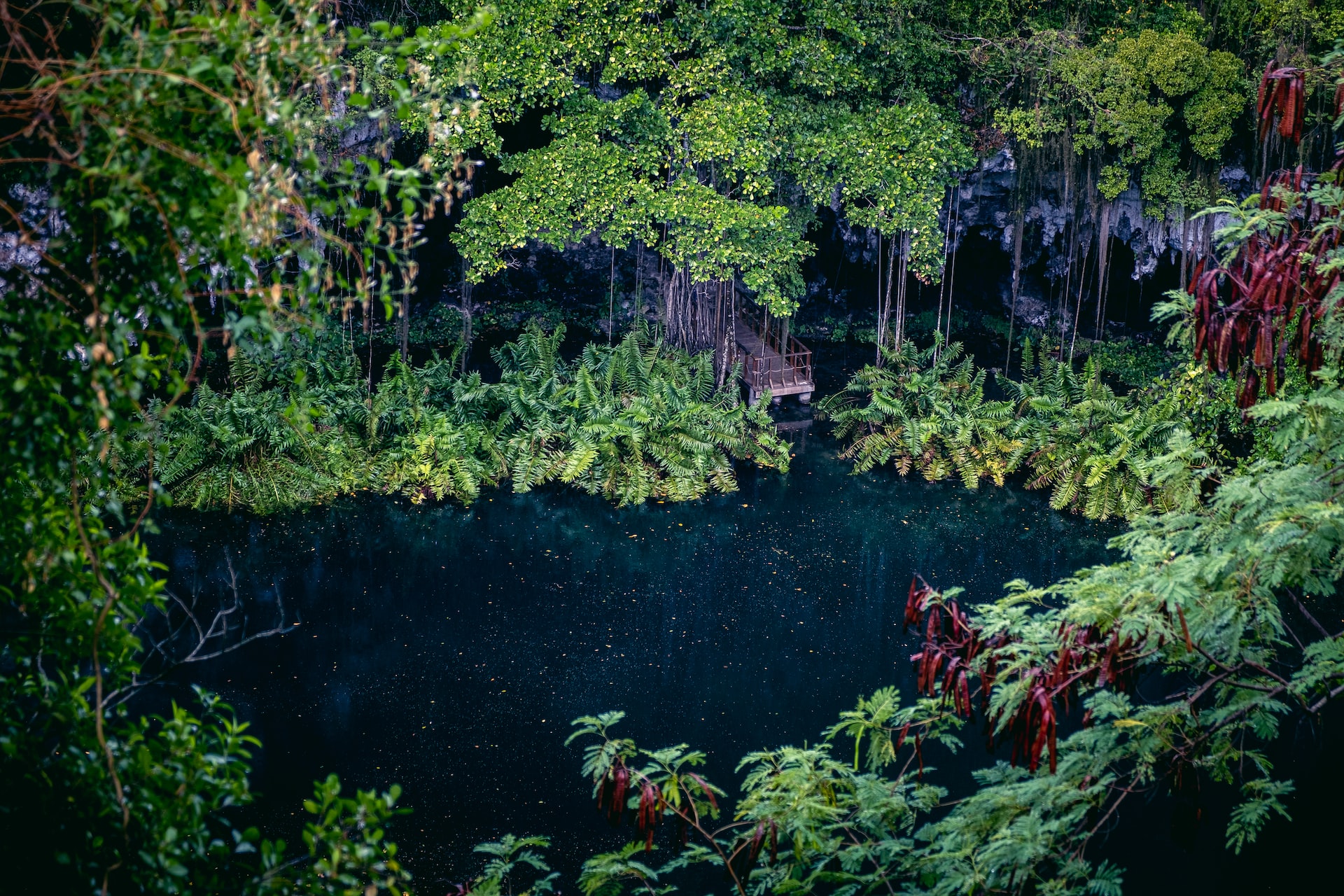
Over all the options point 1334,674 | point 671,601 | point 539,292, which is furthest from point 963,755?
point 539,292

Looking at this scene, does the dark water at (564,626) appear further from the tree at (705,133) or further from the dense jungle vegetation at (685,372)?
the tree at (705,133)

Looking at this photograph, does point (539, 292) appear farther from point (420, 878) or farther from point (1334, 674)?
point (1334, 674)

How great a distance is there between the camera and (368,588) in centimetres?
1172

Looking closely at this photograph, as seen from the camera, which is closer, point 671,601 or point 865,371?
point 671,601

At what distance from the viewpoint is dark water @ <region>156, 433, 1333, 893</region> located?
869 centimetres

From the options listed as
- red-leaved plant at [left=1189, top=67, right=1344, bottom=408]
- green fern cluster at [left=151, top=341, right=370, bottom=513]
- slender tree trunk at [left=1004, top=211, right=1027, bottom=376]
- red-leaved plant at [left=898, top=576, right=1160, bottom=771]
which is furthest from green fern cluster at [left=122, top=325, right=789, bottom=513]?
red-leaved plant at [left=1189, top=67, right=1344, bottom=408]

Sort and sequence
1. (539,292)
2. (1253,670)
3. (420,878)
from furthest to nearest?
1. (539,292)
2. (420,878)
3. (1253,670)

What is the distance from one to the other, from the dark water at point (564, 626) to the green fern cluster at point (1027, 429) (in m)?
0.38

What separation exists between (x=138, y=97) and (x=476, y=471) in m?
11.0

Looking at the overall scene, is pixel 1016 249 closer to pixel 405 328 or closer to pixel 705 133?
pixel 705 133

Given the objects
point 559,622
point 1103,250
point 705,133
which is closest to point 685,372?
point 705,133

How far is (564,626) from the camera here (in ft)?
36.4

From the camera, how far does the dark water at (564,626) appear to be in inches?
342

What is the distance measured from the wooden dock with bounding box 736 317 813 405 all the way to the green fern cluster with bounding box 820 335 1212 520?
2.97 ft
